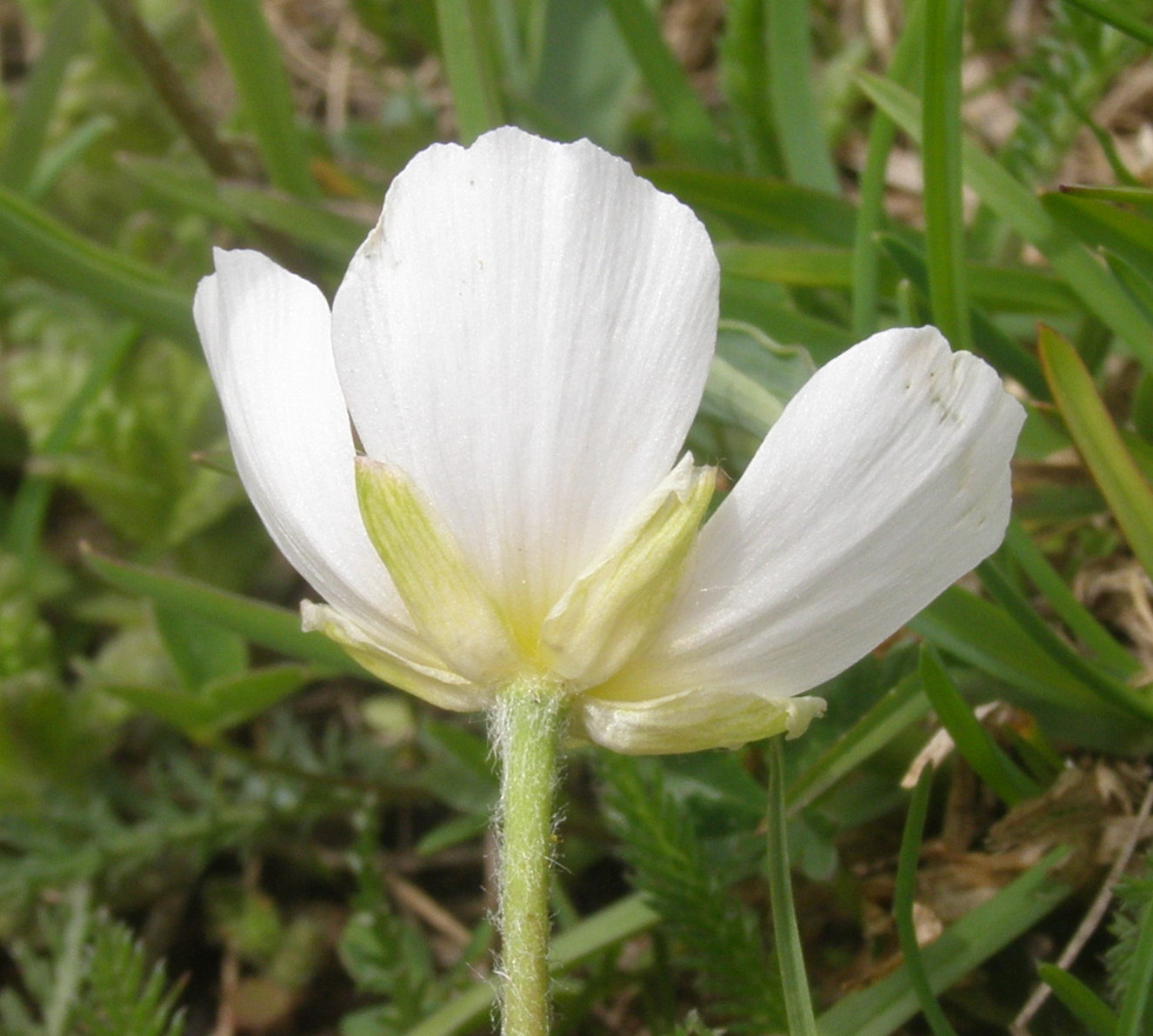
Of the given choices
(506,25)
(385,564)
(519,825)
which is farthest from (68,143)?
(519,825)

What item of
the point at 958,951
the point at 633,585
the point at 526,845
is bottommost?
the point at 958,951

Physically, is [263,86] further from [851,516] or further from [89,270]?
[851,516]

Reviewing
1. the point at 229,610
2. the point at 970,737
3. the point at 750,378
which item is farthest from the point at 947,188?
the point at 229,610

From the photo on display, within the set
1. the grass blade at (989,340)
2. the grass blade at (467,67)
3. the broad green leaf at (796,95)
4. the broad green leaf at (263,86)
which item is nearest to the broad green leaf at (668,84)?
the broad green leaf at (796,95)

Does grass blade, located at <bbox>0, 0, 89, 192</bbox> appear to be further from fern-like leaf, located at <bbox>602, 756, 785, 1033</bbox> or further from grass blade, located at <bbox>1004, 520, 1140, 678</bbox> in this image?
grass blade, located at <bbox>1004, 520, 1140, 678</bbox>

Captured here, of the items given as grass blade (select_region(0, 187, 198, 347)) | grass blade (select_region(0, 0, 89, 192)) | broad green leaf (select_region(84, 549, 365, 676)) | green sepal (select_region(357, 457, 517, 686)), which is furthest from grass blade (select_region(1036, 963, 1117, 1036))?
grass blade (select_region(0, 0, 89, 192))

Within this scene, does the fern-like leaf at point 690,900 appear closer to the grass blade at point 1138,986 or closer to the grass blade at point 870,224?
the grass blade at point 1138,986
